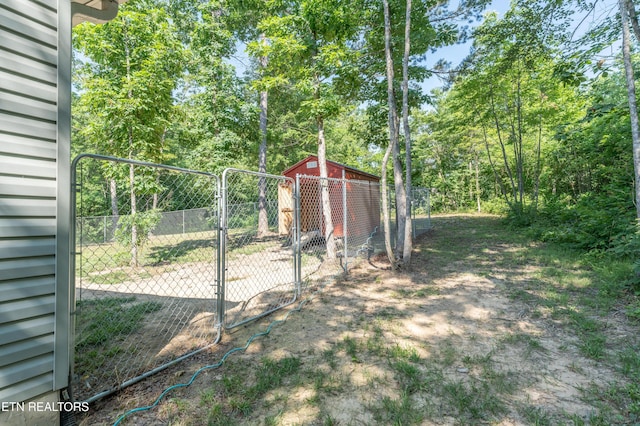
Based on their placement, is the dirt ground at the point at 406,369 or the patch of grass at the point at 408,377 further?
the patch of grass at the point at 408,377

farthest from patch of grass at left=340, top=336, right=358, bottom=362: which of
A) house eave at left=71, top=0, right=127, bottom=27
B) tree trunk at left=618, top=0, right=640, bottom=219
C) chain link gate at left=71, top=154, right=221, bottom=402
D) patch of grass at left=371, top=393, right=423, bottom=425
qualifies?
tree trunk at left=618, top=0, right=640, bottom=219

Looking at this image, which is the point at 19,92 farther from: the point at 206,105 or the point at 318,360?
the point at 206,105

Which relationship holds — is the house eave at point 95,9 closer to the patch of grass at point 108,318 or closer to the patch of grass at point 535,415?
the patch of grass at point 108,318

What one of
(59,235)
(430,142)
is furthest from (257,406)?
(430,142)

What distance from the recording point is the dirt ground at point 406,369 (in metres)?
1.79

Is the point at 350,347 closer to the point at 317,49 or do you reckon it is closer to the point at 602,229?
the point at 317,49

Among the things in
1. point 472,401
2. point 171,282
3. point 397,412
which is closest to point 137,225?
point 171,282

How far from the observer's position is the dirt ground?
179cm

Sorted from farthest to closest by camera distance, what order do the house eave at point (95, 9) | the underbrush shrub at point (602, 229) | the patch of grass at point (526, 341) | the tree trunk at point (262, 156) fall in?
1. the tree trunk at point (262, 156)
2. the underbrush shrub at point (602, 229)
3. the patch of grass at point (526, 341)
4. the house eave at point (95, 9)

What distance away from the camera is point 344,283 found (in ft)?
15.9

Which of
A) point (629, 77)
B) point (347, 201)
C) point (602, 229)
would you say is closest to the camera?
point (629, 77)

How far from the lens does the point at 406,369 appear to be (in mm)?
2258

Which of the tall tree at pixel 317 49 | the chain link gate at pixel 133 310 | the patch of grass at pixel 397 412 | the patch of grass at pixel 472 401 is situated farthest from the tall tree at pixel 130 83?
the patch of grass at pixel 472 401

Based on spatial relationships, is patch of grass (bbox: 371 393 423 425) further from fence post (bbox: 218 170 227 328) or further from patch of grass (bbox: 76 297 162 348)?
patch of grass (bbox: 76 297 162 348)
